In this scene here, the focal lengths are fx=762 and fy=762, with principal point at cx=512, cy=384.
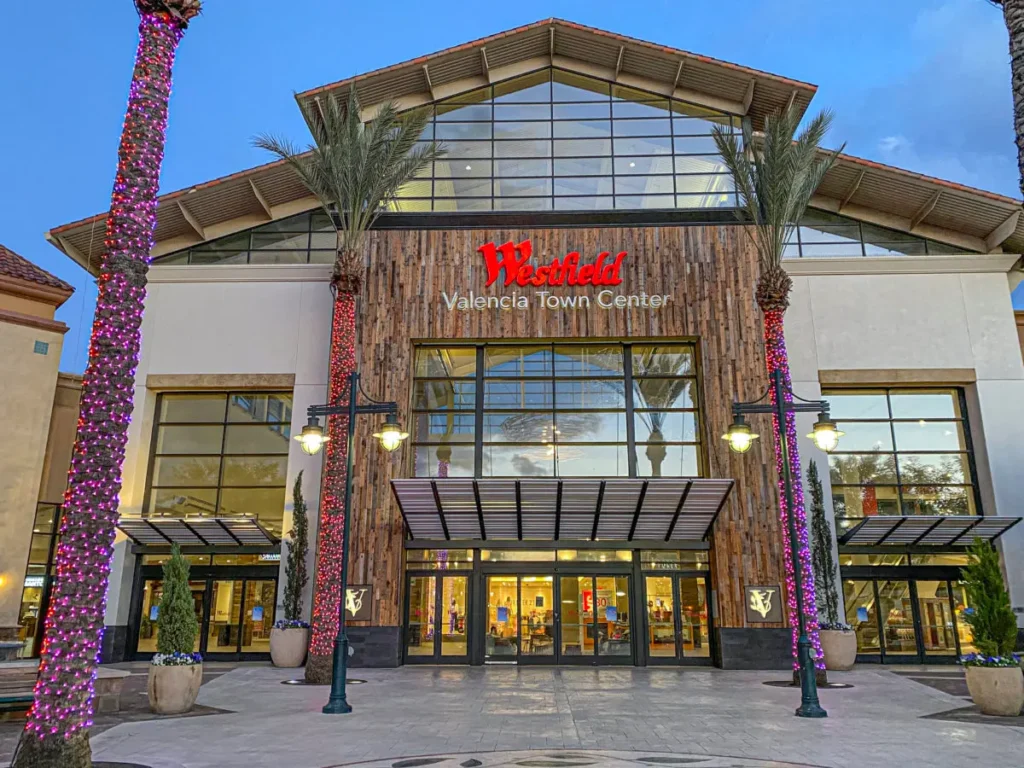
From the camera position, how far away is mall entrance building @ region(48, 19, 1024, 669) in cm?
1919

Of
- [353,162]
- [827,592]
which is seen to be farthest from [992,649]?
[353,162]

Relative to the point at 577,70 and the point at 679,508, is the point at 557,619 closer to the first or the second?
the point at 679,508

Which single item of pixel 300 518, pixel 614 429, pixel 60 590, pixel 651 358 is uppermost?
pixel 651 358

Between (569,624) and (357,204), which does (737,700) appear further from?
(357,204)

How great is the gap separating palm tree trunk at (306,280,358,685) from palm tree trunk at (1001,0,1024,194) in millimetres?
12658

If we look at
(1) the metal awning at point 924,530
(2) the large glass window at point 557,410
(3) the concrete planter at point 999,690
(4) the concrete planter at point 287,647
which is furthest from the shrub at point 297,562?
(3) the concrete planter at point 999,690

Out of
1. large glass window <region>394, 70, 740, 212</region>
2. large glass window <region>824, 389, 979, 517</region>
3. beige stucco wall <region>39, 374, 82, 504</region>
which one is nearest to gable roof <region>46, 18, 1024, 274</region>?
large glass window <region>394, 70, 740, 212</region>

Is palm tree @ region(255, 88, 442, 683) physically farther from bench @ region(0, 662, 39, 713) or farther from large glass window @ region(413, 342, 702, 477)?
bench @ region(0, 662, 39, 713)

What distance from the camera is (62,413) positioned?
71.7 ft

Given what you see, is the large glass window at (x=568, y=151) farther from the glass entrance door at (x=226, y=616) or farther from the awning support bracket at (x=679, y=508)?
the glass entrance door at (x=226, y=616)

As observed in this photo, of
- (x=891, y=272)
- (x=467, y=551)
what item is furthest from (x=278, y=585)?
(x=891, y=272)

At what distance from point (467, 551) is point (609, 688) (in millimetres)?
6025

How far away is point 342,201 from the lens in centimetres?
1736

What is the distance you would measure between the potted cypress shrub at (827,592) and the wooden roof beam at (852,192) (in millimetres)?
7977
